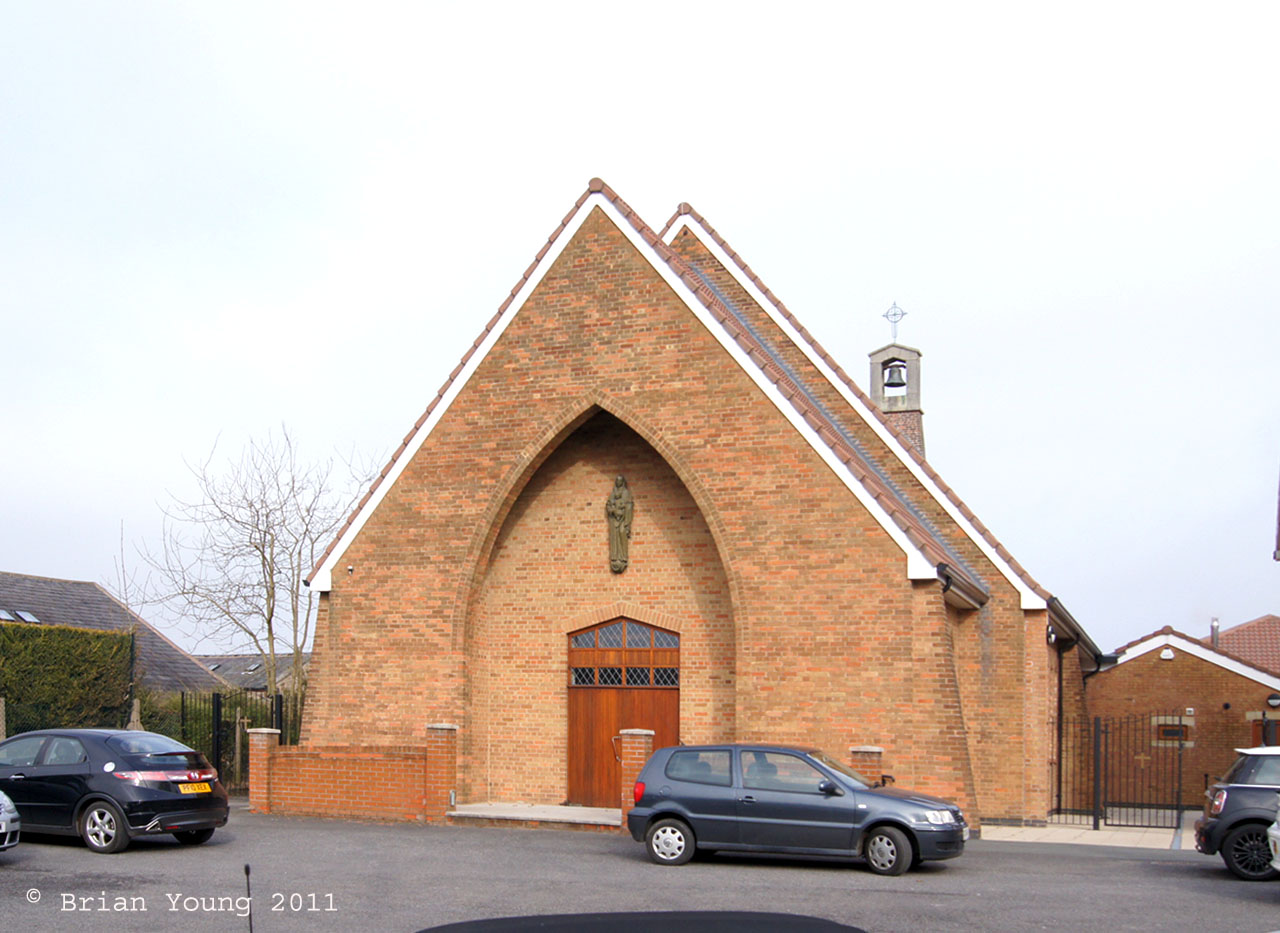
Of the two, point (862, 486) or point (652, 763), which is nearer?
point (652, 763)

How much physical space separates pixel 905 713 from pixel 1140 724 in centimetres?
1759

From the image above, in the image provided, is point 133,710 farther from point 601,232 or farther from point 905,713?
point 905,713

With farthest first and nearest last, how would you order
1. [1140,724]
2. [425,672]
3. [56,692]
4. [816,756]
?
[1140,724]
[56,692]
[425,672]
[816,756]

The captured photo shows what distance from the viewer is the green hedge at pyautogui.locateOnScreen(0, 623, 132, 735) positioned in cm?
2442

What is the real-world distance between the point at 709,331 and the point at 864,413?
4815 millimetres

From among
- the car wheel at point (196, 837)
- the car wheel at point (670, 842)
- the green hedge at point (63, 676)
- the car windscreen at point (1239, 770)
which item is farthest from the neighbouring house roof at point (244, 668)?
the car windscreen at point (1239, 770)

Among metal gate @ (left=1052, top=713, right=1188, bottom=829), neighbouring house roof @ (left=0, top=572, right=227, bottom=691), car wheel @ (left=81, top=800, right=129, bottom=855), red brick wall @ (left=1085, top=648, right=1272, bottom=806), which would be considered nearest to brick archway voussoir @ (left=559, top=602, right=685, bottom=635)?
car wheel @ (left=81, top=800, right=129, bottom=855)

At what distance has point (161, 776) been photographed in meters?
13.5

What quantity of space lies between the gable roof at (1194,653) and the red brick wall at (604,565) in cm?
1216

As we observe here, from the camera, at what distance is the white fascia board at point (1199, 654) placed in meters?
29.5

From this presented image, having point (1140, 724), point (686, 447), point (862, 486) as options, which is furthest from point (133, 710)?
point (1140, 724)

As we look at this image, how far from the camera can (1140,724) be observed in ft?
100

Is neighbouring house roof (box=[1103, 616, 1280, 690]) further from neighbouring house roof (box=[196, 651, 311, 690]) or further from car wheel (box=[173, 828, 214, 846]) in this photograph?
neighbouring house roof (box=[196, 651, 311, 690])

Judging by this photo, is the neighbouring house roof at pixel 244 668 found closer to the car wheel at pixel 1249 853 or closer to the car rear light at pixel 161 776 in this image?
the car rear light at pixel 161 776
